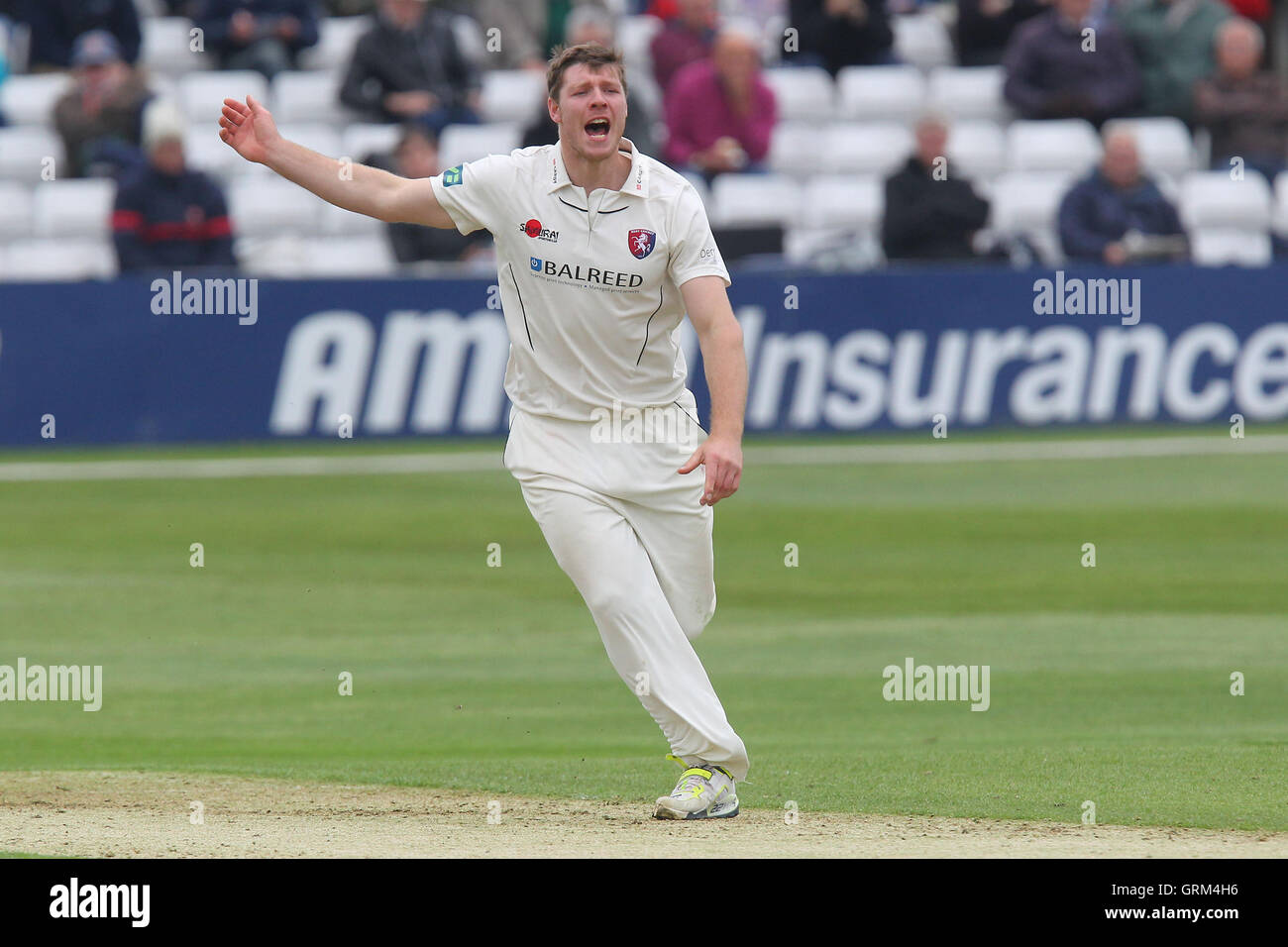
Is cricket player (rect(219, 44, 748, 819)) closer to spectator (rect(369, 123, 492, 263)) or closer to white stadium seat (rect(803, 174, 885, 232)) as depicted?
spectator (rect(369, 123, 492, 263))

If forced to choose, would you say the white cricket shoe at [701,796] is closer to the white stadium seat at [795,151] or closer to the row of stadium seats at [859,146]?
the row of stadium seats at [859,146]

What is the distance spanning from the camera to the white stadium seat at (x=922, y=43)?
2295 cm

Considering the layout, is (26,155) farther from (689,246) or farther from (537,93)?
(689,246)

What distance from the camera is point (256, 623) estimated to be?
12547mm

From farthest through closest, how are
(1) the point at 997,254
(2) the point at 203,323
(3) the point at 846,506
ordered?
(1) the point at 997,254 < (2) the point at 203,323 < (3) the point at 846,506

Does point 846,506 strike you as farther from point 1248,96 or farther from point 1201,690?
point 1248,96

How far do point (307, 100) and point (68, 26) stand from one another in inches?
110

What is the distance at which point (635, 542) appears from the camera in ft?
25.4

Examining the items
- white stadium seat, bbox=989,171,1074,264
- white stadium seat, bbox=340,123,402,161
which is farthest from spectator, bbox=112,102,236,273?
white stadium seat, bbox=989,171,1074,264

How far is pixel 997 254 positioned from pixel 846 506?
3975 millimetres

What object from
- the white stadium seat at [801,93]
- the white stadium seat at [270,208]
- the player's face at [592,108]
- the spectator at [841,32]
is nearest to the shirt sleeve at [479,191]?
the player's face at [592,108]

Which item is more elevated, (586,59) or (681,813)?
(586,59)

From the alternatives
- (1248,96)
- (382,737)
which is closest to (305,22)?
(1248,96)

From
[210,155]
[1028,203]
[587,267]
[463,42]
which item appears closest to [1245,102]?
[1028,203]
